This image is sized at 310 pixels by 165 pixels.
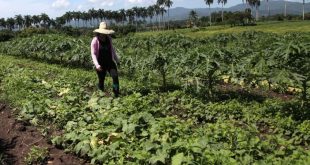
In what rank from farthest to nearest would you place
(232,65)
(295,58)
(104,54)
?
(104,54) < (232,65) < (295,58)

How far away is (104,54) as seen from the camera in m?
10.3

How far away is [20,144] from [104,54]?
143 inches

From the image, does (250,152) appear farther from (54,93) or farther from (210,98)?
(54,93)

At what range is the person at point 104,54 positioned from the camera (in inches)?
399

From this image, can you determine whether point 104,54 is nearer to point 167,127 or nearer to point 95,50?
point 95,50

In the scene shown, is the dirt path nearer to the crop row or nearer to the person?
the crop row

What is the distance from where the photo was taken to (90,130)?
716cm

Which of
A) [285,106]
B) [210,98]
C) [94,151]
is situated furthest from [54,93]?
[285,106]

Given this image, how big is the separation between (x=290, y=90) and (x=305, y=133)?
4.24 metres

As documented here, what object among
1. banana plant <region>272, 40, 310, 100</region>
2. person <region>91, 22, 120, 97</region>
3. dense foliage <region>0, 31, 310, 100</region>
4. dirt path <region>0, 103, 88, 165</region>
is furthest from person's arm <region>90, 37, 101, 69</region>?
banana plant <region>272, 40, 310, 100</region>

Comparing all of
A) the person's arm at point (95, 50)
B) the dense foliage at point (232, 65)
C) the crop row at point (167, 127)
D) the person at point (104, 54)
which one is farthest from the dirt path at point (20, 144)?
the dense foliage at point (232, 65)

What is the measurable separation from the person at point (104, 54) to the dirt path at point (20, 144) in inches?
95.3

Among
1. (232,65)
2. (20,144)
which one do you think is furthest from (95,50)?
(20,144)

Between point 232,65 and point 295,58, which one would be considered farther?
point 232,65
